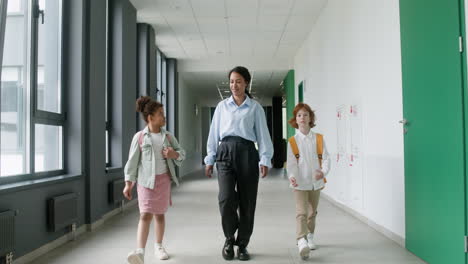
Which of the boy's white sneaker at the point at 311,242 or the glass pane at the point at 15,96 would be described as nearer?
the glass pane at the point at 15,96

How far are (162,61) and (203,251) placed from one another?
7.73 meters

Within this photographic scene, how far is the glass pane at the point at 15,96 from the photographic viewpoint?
123 inches

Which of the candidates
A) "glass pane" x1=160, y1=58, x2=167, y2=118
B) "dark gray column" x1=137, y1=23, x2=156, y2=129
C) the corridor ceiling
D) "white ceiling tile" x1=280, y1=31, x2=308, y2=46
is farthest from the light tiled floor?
"glass pane" x1=160, y1=58, x2=167, y2=118

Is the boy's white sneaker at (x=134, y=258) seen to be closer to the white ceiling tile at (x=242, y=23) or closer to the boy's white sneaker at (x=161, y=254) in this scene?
the boy's white sneaker at (x=161, y=254)

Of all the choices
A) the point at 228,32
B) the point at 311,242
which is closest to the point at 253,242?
the point at 311,242

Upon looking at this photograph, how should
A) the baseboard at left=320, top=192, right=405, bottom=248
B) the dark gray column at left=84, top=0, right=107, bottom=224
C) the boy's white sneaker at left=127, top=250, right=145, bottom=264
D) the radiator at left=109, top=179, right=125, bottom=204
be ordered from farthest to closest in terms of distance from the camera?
1. the radiator at left=109, top=179, right=125, bottom=204
2. the dark gray column at left=84, top=0, right=107, bottom=224
3. the baseboard at left=320, top=192, right=405, bottom=248
4. the boy's white sneaker at left=127, top=250, right=145, bottom=264

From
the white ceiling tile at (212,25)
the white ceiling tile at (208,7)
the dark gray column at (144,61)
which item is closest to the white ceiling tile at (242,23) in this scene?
the white ceiling tile at (212,25)

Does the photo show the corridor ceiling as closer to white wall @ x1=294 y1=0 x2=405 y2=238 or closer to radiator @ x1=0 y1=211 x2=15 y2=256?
white wall @ x1=294 y1=0 x2=405 y2=238

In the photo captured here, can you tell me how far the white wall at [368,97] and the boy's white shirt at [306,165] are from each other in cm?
81

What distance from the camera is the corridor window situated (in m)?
3.18

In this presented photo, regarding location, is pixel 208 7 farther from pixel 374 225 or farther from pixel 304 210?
pixel 304 210

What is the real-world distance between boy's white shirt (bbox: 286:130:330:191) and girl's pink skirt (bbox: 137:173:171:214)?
0.99 metres

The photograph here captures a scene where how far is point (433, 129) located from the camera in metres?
2.81

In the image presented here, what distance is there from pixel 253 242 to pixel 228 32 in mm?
5615
